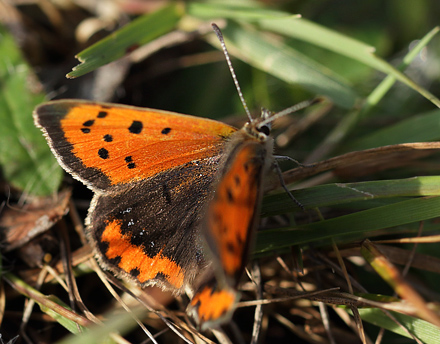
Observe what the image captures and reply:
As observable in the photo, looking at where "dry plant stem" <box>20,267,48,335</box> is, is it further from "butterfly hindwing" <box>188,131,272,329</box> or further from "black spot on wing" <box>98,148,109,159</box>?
"butterfly hindwing" <box>188,131,272,329</box>

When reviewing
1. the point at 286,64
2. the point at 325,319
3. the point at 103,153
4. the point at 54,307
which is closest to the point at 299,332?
the point at 325,319

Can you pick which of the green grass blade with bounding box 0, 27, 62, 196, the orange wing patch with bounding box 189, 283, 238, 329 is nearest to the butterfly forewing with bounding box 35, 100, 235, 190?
the green grass blade with bounding box 0, 27, 62, 196

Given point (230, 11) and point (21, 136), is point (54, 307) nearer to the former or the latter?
point (21, 136)

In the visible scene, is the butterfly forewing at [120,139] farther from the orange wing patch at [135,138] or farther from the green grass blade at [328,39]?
the green grass blade at [328,39]

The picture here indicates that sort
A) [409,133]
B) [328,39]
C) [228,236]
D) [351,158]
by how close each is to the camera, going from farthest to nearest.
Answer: [328,39] < [409,133] < [351,158] < [228,236]

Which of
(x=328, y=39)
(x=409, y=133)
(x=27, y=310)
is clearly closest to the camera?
(x=27, y=310)

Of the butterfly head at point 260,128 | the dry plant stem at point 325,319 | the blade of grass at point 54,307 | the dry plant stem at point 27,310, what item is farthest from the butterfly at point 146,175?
the dry plant stem at point 325,319

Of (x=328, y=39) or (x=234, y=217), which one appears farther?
(x=328, y=39)
